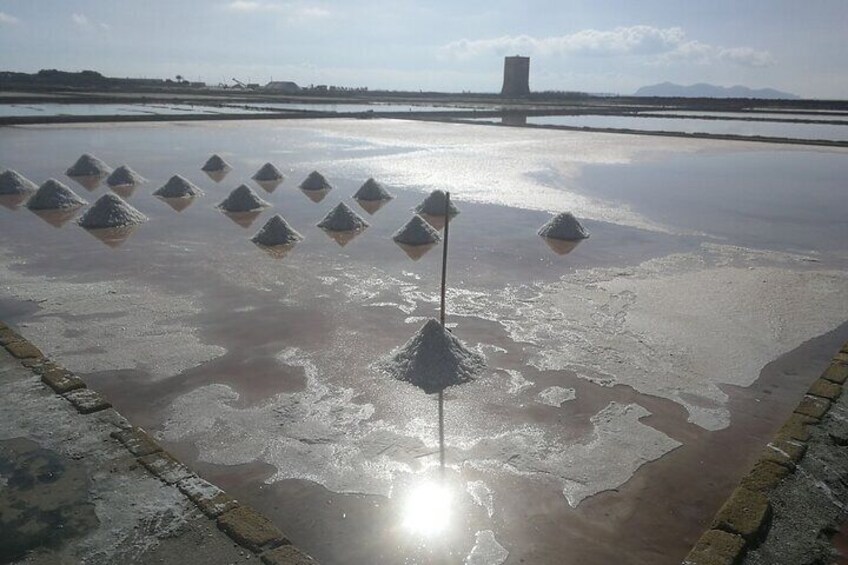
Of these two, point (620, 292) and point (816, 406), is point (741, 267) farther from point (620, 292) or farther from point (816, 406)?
point (816, 406)

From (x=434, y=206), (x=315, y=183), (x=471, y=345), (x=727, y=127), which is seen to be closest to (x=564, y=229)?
(x=434, y=206)

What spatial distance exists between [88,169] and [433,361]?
1150cm

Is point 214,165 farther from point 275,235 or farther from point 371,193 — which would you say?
point 275,235

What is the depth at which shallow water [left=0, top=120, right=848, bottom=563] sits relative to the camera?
327cm

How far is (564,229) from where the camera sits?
8961 mm

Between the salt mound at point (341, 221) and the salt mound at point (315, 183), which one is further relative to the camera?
the salt mound at point (315, 183)

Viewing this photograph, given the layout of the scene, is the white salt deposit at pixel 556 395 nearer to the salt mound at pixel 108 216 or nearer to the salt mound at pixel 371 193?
the salt mound at pixel 108 216

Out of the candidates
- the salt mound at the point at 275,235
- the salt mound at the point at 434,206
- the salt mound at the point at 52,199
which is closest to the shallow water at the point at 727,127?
the salt mound at the point at 434,206

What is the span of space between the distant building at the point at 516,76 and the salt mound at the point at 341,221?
233 feet

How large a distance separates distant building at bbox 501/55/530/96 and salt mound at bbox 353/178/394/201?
68449mm

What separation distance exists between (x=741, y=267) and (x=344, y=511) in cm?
650

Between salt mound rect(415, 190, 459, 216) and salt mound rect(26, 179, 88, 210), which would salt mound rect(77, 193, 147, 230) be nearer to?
salt mound rect(26, 179, 88, 210)

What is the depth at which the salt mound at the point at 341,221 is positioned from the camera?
30.3 feet

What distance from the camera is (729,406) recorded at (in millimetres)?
4363
